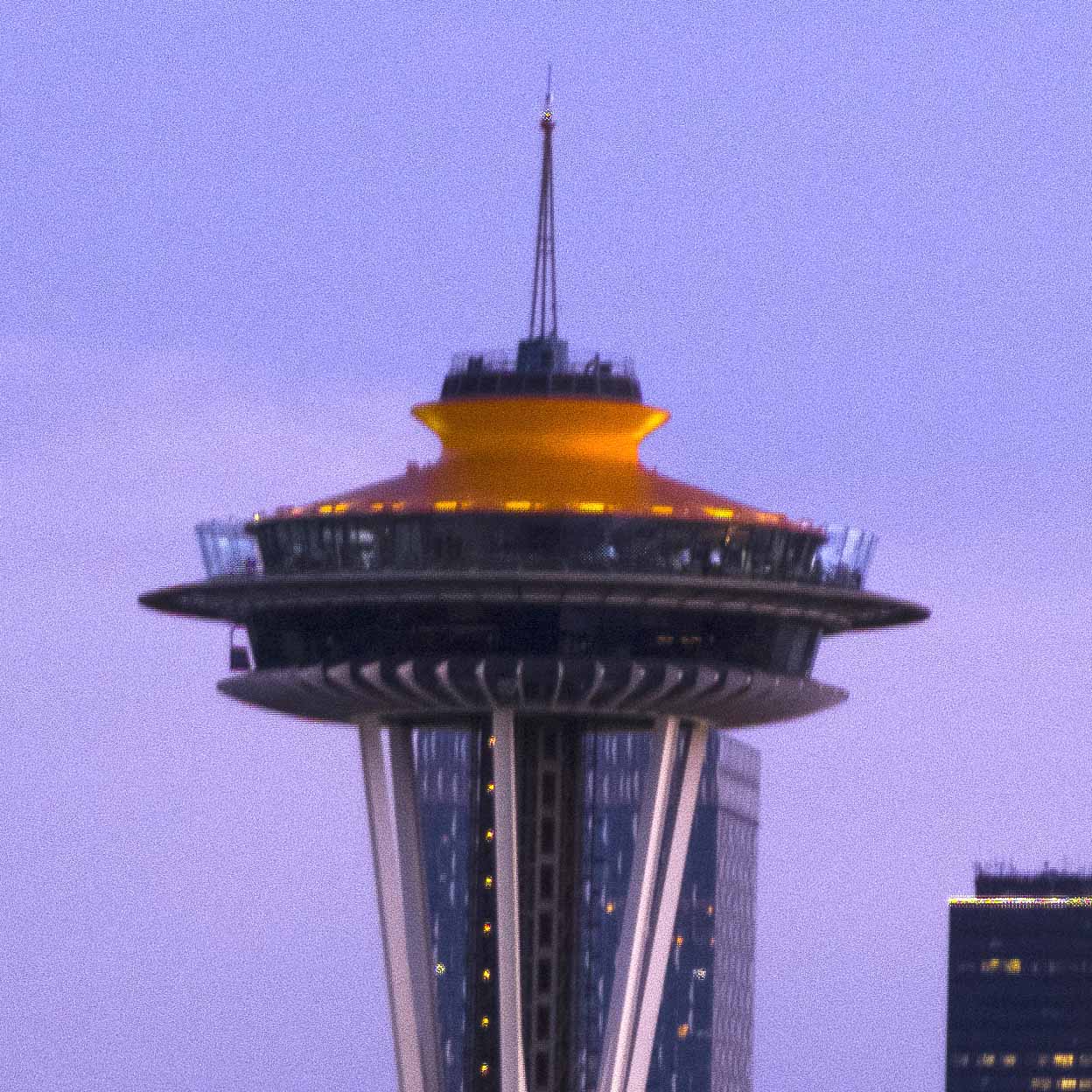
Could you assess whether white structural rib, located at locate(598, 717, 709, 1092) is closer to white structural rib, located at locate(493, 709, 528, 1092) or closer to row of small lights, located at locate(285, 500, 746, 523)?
white structural rib, located at locate(493, 709, 528, 1092)

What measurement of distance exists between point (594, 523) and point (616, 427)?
7.09 metres

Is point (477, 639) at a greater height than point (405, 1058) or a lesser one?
greater

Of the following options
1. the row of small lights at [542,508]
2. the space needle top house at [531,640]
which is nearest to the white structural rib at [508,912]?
the space needle top house at [531,640]

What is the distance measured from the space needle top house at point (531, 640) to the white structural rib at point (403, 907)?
0.11 m

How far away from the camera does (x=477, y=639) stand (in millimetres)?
183500

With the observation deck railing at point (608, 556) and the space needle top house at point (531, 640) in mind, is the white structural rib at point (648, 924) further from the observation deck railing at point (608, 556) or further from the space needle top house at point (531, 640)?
the observation deck railing at point (608, 556)

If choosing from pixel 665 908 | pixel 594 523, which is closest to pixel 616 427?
pixel 594 523

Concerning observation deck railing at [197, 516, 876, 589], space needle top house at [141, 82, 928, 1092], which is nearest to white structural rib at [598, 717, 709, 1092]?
space needle top house at [141, 82, 928, 1092]

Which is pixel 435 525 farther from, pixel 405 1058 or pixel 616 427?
pixel 405 1058

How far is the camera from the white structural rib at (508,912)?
183 meters

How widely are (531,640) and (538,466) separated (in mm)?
7659

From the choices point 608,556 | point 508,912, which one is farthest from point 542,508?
point 508,912

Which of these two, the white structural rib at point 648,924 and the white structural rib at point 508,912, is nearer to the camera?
the white structural rib at point 508,912

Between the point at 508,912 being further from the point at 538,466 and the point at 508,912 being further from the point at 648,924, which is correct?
the point at 538,466
